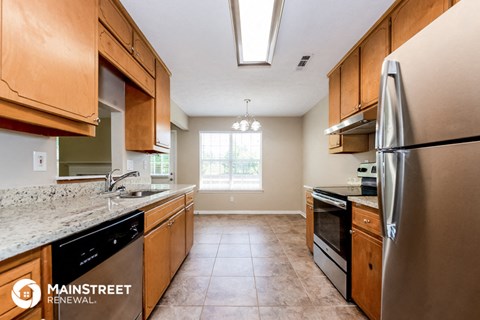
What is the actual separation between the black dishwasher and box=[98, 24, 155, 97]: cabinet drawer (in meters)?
1.16

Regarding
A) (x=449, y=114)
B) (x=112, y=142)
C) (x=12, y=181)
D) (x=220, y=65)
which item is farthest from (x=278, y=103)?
(x=12, y=181)

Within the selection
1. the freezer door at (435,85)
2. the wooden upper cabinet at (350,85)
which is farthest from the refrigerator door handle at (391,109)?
the wooden upper cabinet at (350,85)

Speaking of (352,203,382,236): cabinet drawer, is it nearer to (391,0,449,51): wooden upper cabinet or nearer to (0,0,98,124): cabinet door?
(391,0,449,51): wooden upper cabinet

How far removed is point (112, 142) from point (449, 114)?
2.57 m

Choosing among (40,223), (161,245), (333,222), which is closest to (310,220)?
(333,222)

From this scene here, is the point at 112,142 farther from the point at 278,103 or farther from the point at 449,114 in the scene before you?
the point at 278,103

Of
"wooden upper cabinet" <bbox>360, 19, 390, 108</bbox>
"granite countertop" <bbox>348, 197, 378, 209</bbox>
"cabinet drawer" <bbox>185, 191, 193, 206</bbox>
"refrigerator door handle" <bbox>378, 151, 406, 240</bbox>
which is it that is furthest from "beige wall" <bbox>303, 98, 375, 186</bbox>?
"cabinet drawer" <bbox>185, 191, 193, 206</bbox>

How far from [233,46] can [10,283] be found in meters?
2.23

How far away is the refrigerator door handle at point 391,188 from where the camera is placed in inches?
35.0

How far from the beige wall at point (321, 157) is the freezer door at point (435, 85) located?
1.84 m

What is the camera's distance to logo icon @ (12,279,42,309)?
0.65m

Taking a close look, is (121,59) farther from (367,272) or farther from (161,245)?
(367,272)

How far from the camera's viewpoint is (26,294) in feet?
2.23

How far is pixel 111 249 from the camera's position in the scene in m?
1.07
